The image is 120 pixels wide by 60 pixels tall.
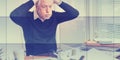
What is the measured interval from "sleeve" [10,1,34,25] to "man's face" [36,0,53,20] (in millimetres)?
86

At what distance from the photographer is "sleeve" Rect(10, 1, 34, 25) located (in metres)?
2.65

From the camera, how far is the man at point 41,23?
8.63 ft

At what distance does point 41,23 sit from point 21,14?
0.79 feet

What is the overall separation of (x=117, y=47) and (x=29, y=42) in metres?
0.93

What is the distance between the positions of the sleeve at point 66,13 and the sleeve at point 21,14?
1.05 ft

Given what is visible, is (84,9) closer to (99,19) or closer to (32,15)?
(99,19)

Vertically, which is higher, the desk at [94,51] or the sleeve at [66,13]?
→ the sleeve at [66,13]

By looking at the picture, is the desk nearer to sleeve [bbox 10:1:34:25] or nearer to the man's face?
the man's face

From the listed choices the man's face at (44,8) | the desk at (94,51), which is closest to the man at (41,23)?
the man's face at (44,8)

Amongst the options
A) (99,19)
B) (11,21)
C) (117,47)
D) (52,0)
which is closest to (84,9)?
(99,19)

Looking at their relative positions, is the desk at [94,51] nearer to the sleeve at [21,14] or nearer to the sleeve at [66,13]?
the sleeve at [66,13]

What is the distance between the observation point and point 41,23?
2639mm

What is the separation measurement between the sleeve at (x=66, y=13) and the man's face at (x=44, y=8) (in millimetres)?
97

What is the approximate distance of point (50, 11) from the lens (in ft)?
8.71
